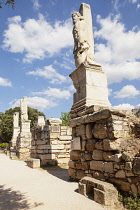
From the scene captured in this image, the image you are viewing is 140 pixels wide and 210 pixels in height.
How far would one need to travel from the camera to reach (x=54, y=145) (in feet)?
32.1

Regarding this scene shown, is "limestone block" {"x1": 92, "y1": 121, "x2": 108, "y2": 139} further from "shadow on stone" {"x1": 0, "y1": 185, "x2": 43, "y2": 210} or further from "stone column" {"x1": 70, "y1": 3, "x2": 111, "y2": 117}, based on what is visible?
"shadow on stone" {"x1": 0, "y1": 185, "x2": 43, "y2": 210}

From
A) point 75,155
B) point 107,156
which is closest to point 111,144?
point 107,156

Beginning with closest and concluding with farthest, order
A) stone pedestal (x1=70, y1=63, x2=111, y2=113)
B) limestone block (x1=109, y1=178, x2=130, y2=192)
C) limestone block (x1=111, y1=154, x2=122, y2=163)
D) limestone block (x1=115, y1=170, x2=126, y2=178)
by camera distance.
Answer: limestone block (x1=109, y1=178, x2=130, y2=192)
limestone block (x1=115, y1=170, x2=126, y2=178)
limestone block (x1=111, y1=154, x2=122, y2=163)
stone pedestal (x1=70, y1=63, x2=111, y2=113)

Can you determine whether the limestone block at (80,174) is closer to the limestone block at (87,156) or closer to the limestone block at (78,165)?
the limestone block at (78,165)

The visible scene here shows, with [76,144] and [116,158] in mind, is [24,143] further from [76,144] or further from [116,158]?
[116,158]

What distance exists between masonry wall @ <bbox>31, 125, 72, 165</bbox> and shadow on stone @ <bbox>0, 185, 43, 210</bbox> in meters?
4.55

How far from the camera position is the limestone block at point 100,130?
474 centimetres

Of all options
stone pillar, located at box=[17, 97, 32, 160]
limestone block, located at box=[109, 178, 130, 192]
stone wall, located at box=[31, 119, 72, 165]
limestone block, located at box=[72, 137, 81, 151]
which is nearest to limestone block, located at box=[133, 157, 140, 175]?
limestone block, located at box=[109, 178, 130, 192]

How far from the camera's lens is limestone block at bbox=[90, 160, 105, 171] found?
4.67 metres

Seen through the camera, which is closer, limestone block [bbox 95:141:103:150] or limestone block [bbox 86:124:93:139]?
limestone block [bbox 95:141:103:150]

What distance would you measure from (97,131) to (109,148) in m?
0.66

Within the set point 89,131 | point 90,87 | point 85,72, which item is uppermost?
point 85,72

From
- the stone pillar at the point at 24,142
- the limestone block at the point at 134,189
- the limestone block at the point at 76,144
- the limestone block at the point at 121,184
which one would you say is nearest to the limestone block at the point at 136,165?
the limestone block at the point at 134,189

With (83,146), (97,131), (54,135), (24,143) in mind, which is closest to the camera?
(97,131)
